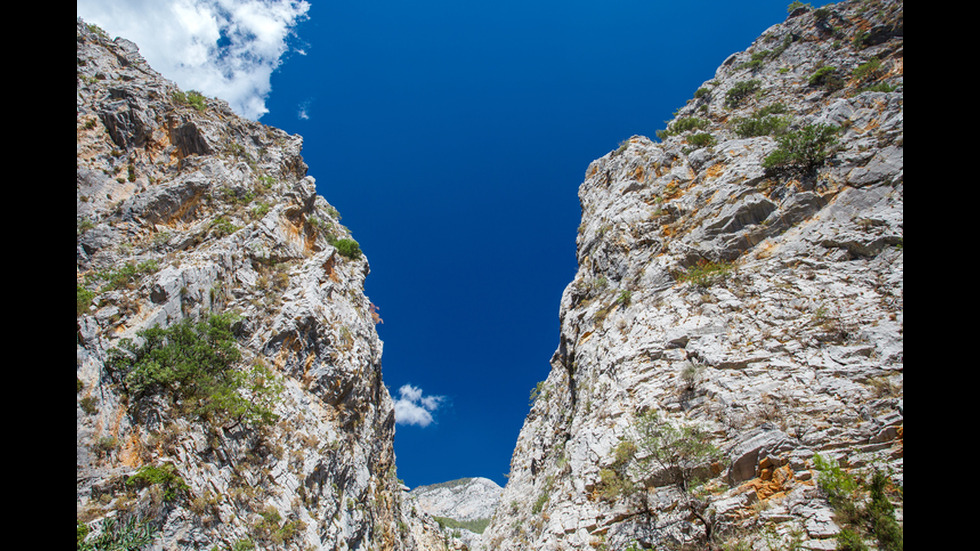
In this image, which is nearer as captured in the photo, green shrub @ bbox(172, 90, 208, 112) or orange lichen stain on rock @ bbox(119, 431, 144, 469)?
orange lichen stain on rock @ bbox(119, 431, 144, 469)

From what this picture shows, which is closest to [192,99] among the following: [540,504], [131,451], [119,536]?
[131,451]

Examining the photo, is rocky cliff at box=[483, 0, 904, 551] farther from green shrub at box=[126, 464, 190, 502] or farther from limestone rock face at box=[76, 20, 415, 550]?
green shrub at box=[126, 464, 190, 502]

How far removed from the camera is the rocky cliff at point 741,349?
9742 mm

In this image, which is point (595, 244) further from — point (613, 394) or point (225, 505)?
point (225, 505)

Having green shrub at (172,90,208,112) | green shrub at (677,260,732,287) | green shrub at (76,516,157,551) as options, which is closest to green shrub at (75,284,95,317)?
green shrub at (76,516,157,551)

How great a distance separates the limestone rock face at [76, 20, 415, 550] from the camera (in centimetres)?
1167

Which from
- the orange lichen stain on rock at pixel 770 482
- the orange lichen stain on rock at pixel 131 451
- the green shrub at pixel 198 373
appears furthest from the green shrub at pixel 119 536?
the orange lichen stain on rock at pixel 770 482

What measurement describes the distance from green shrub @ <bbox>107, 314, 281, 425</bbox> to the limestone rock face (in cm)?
17

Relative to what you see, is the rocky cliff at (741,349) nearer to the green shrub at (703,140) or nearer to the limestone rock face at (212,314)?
the green shrub at (703,140)

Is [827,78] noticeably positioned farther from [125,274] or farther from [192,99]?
[192,99]

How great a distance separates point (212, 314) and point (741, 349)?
66.8 feet

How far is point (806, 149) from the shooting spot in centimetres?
1709
